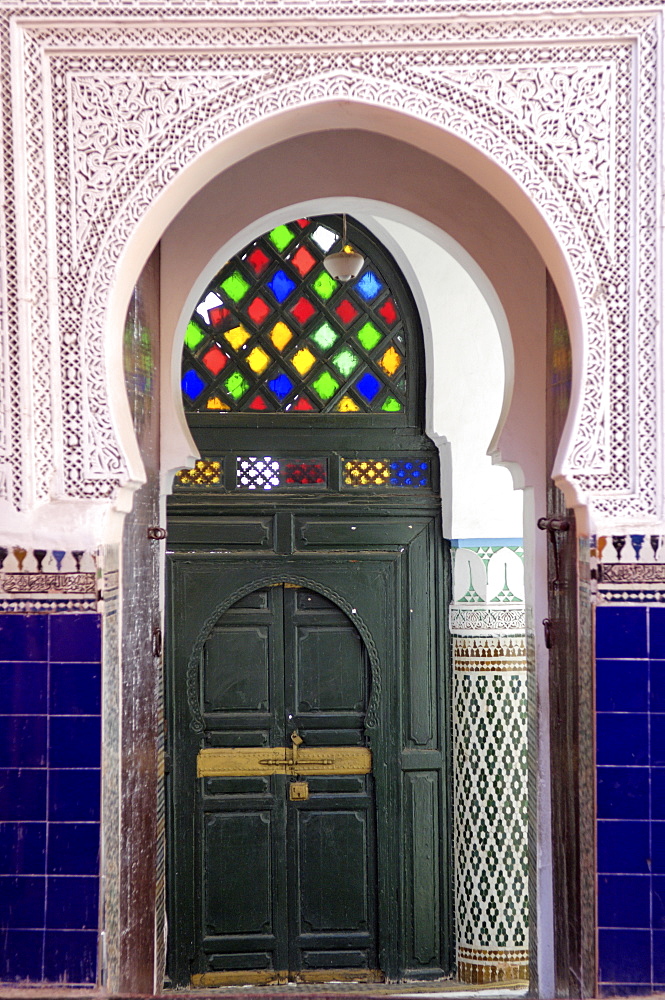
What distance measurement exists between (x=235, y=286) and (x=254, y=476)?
0.87 meters

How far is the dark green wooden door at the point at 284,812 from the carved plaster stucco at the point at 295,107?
7.50 ft

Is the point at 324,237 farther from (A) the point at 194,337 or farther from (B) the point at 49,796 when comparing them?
(B) the point at 49,796

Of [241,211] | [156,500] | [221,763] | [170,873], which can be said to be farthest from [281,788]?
[241,211]

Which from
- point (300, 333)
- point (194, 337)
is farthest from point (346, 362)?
point (194, 337)

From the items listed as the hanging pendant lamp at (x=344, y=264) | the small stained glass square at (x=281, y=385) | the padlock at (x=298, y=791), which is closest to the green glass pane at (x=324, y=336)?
the small stained glass square at (x=281, y=385)

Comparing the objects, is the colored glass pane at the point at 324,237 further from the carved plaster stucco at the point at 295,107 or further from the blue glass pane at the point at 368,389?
the carved plaster stucco at the point at 295,107

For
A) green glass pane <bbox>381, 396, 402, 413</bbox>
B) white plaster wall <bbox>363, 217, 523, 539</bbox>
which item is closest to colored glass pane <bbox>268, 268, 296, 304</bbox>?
white plaster wall <bbox>363, 217, 523, 539</bbox>

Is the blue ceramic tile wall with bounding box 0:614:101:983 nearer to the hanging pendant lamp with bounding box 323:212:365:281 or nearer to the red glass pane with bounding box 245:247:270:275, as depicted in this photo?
the hanging pendant lamp with bounding box 323:212:365:281

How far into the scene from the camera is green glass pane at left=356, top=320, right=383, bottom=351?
14.3ft

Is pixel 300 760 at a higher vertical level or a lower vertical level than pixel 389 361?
lower

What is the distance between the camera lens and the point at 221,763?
424 cm

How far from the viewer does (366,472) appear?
4.32 m

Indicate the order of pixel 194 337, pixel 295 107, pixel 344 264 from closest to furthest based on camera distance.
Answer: pixel 295 107, pixel 344 264, pixel 194 337

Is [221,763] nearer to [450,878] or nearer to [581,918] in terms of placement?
[450,878]
